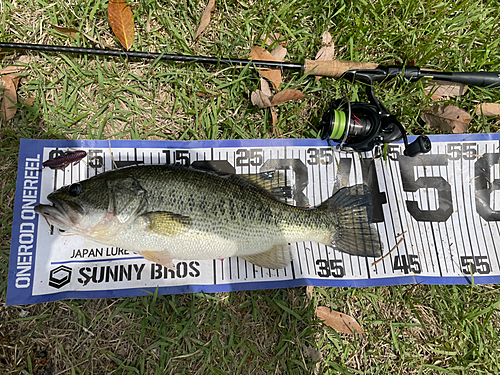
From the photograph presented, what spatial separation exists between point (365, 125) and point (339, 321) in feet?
6.34

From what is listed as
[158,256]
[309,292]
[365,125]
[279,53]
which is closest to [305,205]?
[309,292]

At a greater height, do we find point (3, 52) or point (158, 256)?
point (3, 52)

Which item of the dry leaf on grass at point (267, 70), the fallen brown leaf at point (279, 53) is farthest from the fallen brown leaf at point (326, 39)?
the dry leaf on grass at point (267, 70)

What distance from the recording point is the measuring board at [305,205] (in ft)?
8.95

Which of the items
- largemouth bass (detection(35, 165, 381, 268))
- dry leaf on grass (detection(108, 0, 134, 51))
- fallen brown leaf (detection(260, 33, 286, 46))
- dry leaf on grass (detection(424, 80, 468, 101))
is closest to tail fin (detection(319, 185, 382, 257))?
largemouth bass (detection(35, 165, 381, 268))

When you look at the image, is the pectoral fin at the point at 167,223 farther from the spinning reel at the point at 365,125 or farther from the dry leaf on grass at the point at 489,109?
the dry leaf on grass at the point at 489,109

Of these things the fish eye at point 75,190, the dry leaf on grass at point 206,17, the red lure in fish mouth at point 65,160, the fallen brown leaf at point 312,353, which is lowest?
the fallen brown leaf at point 312,353

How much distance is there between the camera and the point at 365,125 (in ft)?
9.31

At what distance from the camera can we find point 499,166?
313 centimetres

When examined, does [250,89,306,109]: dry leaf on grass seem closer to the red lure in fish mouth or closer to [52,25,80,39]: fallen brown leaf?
the red lure in fish mouth

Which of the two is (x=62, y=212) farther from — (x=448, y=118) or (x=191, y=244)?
(x=448, y=118)

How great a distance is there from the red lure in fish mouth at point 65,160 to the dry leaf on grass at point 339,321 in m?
2.78

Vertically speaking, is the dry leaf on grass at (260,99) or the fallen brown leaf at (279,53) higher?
the fallen brown leaf at (279,53)

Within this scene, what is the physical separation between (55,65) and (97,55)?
0.44 m
